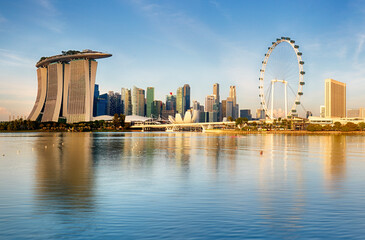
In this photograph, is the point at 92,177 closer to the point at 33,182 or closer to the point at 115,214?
Result: the point at 33,182

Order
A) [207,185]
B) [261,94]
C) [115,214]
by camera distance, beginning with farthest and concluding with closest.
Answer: [261,94] < [207,185] < [115,214]

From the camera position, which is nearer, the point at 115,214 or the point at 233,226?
the point at 233,226

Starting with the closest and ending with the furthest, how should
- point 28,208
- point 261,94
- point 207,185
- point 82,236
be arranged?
point 82,236
point 28,208
point 207,185
point 261,94

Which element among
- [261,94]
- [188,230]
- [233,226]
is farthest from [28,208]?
[261,94]

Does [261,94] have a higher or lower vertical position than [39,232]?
higher

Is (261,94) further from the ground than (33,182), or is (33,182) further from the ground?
(261,94)

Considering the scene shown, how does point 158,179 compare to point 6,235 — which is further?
point 158,179

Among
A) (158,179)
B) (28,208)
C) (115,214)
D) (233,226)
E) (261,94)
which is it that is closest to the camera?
(233,226)

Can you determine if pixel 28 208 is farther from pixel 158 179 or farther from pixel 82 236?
pixel 158 179

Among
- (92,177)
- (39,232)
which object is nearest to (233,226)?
(39,232)
